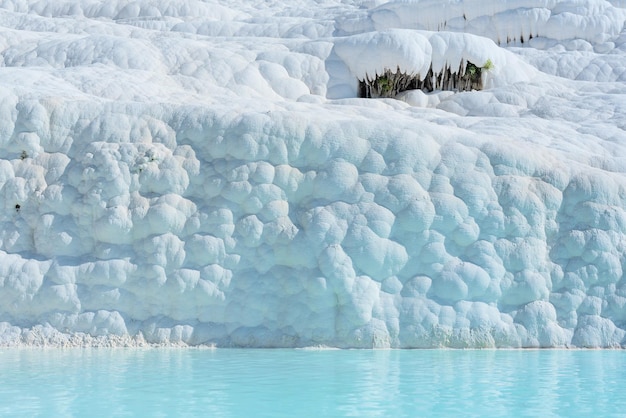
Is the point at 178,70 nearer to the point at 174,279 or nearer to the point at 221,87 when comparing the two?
the point at 221,87

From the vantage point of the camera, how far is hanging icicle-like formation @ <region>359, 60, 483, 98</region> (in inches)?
721

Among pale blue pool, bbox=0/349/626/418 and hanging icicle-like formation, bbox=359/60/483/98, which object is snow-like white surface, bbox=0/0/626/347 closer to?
pale blue pool, bbox=0/349/626/418

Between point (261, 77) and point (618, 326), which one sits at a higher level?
point (261, 77)

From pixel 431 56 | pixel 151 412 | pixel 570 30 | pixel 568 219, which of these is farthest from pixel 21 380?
pixel 570 30

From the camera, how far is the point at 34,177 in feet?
38.1

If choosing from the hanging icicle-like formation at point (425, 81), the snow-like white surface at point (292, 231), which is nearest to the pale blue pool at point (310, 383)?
the snow-like white surface at point (292, 231)

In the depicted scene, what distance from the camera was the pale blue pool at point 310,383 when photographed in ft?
21.4

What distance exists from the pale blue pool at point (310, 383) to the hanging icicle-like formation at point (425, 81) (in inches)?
Result: 358

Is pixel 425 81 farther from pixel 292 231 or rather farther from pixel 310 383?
pixel 310 383

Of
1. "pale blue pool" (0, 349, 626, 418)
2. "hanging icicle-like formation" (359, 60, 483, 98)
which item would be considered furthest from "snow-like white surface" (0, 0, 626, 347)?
"hanging icicle-like formation" (359, 60, 483, 98)

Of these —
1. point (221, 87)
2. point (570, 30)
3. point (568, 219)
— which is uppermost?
point (570, 30)

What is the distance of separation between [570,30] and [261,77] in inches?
477

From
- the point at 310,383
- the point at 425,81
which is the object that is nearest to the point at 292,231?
the point at 310,383

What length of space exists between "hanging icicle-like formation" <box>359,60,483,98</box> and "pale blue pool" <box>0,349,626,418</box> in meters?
9.09
